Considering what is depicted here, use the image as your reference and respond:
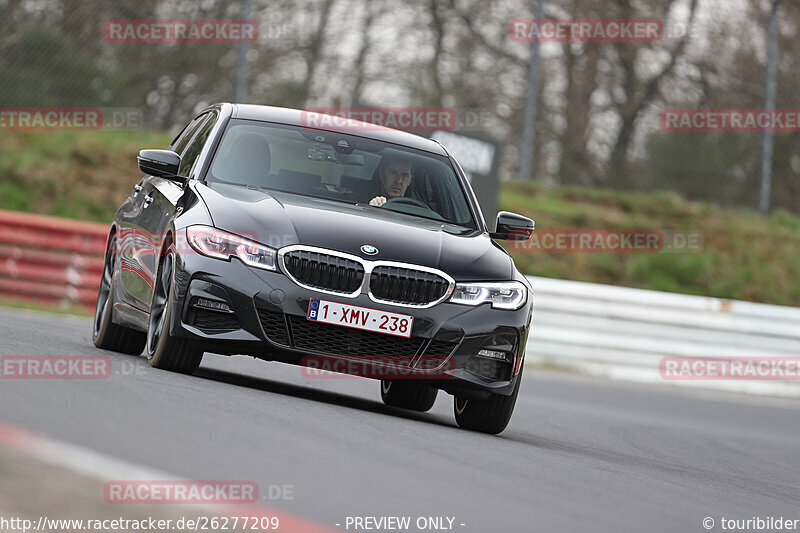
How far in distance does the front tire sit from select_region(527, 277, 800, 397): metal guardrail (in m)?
9.01

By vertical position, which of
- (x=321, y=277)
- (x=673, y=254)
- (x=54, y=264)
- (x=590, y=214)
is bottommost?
(x=54, y=264)

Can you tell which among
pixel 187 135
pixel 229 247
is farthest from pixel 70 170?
pixel 229 247

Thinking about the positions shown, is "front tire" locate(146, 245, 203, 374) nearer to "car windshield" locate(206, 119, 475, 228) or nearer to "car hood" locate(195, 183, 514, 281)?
"car hood" locate(195, 183, 514, 281)

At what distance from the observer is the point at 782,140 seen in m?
19.6

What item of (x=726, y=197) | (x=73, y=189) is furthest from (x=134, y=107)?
(x=726, y=197)

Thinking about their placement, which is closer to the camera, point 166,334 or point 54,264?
point 166,334

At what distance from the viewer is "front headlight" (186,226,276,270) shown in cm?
775

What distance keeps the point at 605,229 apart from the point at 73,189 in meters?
7.67

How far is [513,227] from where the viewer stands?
9289mm

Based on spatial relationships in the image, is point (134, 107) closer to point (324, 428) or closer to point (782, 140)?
point (782, 140)

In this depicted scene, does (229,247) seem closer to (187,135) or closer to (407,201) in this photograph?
(407,201)

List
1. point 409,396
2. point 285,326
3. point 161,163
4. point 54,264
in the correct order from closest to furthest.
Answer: point 285,326
point 161,163
point 409,396
point 54,264

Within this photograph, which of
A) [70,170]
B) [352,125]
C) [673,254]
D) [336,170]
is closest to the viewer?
[336,170]

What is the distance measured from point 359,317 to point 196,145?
2.22m
